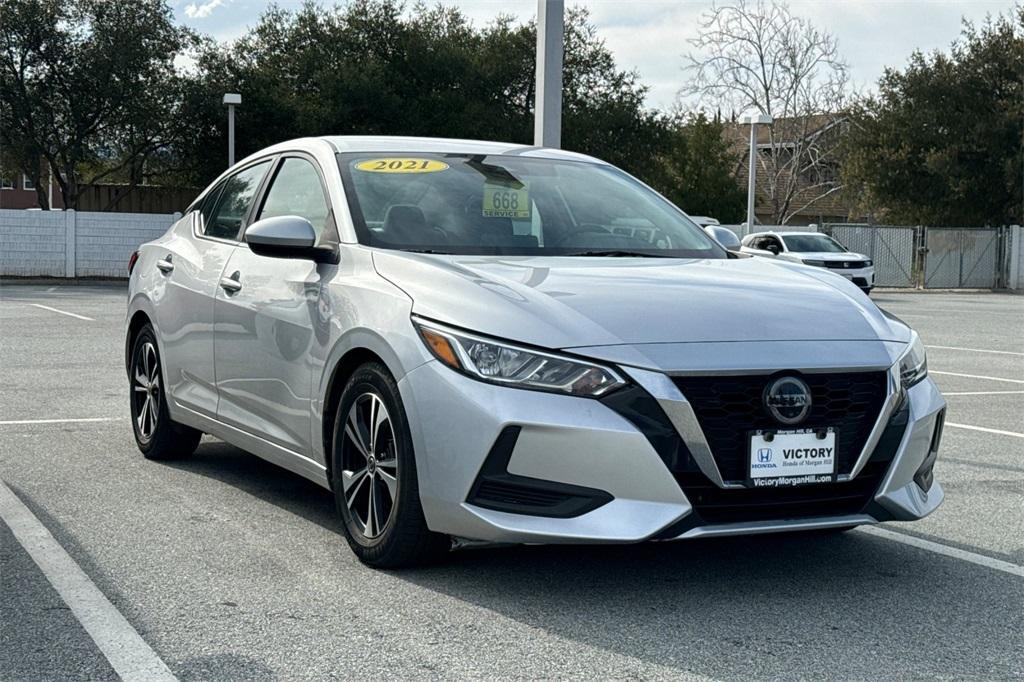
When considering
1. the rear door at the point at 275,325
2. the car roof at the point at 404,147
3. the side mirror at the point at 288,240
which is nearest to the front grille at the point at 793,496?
the rear door at the point at 275,325

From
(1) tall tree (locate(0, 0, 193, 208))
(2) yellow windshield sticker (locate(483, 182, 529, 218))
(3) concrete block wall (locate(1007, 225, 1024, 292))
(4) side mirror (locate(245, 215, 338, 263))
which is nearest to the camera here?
(4) side mirror (locate(245, 215, 338, 263))

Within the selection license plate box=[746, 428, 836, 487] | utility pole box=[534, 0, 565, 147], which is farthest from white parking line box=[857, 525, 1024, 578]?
utility pole box=[534, 0, 565, 147]

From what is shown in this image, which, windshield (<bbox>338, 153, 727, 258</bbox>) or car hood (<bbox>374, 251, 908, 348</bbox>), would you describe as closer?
car hood (<bbox>374, 251, 908, 348</bbox>)

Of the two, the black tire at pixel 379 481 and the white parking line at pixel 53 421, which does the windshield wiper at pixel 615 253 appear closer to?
the black tire at pixel 379 481

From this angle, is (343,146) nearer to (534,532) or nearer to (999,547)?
(534,532)

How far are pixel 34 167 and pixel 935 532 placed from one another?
35891 millimetres

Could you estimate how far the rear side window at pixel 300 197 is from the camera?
5.68m

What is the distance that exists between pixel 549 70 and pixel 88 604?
281 inches

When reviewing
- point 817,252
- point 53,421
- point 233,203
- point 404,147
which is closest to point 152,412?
point 233,203

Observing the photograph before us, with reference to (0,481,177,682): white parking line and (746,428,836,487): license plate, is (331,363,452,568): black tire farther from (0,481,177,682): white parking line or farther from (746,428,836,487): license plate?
(746,428,836,487): license plate

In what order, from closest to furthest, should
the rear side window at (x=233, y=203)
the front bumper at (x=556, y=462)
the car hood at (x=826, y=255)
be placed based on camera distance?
the front bumper at (x=556, y=462), the rear side window at (x=233, y=203), the car hood at (x=826, y=255)

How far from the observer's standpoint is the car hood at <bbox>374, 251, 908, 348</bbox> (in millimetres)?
4438

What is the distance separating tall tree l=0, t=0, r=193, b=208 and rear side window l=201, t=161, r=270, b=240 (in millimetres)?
32299

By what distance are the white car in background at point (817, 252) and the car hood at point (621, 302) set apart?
24706 millimetres
